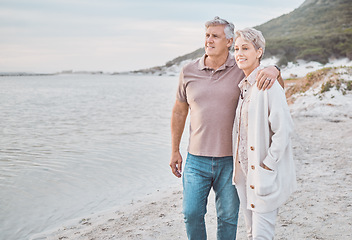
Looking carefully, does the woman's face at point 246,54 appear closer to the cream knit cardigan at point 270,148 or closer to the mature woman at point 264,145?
the mature woman at point 264,145

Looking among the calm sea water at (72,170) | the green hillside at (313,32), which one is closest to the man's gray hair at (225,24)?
the calm sea water at (72,170)

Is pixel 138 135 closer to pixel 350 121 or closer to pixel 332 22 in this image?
pixel 350 121

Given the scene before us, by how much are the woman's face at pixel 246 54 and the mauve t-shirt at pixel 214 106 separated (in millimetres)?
303

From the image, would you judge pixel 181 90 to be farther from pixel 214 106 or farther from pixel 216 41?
pixel 216 41

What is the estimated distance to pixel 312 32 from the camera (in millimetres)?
69312

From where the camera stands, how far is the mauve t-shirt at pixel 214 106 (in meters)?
3.12

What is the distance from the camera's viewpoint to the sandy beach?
443 centimetres

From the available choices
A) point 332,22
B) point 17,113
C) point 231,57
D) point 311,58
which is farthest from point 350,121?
point 332,22

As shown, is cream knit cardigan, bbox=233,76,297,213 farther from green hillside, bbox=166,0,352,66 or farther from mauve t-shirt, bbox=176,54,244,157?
green hillside, bbox=166,0,352,66

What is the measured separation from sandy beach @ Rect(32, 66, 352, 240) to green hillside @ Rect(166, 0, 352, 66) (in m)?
44.4

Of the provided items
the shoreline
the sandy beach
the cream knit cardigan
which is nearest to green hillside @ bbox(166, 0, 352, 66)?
the sandy beach

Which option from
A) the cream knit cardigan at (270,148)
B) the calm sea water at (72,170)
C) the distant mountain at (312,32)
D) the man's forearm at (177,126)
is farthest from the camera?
the distant mountain at (312,32)

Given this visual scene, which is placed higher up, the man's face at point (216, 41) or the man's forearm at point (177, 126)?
the man's face at point (216, 41)

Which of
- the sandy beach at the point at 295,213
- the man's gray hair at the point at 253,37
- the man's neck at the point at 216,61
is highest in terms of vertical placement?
the man's gray hair at the point at 253,37
